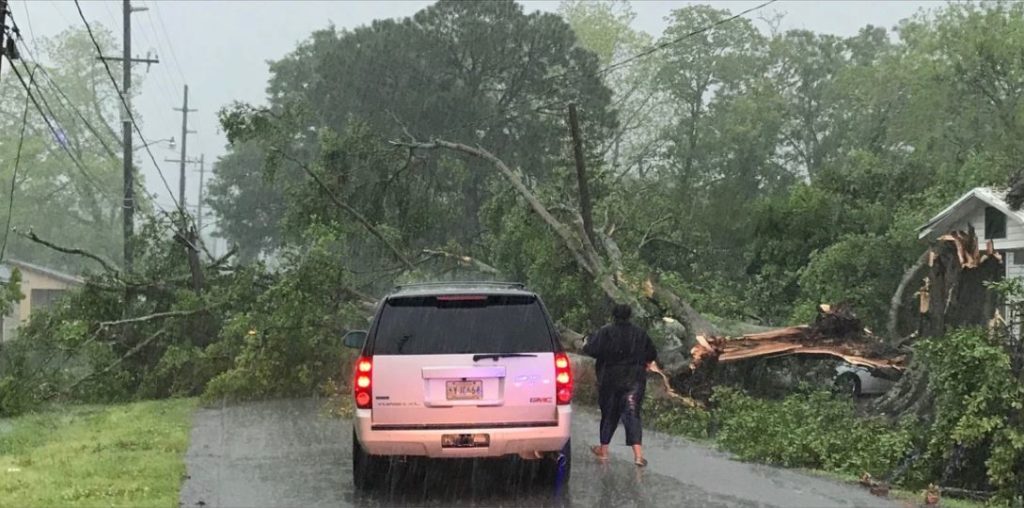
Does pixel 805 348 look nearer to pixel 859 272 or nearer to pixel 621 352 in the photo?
pixel 621 352

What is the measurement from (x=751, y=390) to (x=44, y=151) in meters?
56.1

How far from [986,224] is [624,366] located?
12.2 meters

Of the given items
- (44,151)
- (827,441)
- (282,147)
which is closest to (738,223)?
(282,147)

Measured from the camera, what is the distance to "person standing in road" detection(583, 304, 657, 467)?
9.15 metres

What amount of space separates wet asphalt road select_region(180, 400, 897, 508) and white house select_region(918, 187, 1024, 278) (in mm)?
8999

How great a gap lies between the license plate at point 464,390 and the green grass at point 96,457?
2.15 m

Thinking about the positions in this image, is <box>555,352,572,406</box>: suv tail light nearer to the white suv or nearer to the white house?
the white suv

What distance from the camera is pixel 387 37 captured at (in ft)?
122

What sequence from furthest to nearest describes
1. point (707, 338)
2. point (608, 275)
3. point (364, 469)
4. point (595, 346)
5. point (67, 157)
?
point (67, 157) < point (608, 275) < point (707, 338) < point (595, 346) < point (364, 469)

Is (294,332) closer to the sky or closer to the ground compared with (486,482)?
closer to the sky

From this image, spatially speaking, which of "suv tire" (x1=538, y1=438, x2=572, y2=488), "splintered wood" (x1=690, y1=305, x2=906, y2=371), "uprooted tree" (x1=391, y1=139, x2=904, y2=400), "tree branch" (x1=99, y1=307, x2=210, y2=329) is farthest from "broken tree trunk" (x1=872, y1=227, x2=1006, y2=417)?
"tree branch" (x1=99, y1=307, x2=210, y2=329)

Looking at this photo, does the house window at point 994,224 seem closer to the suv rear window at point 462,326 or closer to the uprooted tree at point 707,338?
the uprooted tree at point 707,338

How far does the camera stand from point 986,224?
1844cm

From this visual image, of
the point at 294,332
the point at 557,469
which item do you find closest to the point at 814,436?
the point at 557,469
